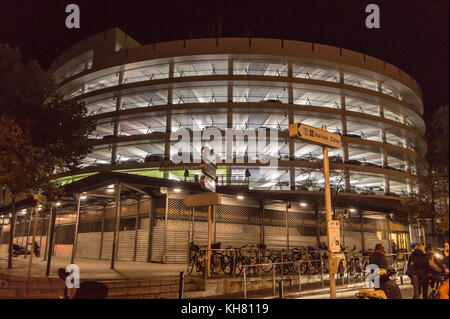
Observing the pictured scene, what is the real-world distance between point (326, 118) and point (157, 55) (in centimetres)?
1860

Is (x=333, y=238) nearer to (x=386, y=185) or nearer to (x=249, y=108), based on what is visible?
(x=249, y=108)

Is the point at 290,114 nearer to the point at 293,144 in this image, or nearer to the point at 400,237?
the point at 293,144

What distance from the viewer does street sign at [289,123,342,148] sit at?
684 centimetres

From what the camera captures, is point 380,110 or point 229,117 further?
point 380,110

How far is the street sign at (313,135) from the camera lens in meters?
6.84

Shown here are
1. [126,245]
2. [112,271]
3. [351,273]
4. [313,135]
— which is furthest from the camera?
[126,245]

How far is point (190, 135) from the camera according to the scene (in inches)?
1353

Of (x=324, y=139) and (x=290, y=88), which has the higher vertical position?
(x=290, y=88)

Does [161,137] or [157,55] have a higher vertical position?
[157,55]

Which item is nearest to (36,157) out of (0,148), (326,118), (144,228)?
(0,148)

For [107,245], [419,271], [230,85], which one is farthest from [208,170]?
[230,85]

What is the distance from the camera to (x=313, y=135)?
7.18 m

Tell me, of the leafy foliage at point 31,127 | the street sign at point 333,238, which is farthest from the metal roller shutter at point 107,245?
the street sign at point 333,238

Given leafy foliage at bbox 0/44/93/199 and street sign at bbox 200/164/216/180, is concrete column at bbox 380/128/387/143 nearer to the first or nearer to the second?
leafy foliage at bbox 0/44/93/199
